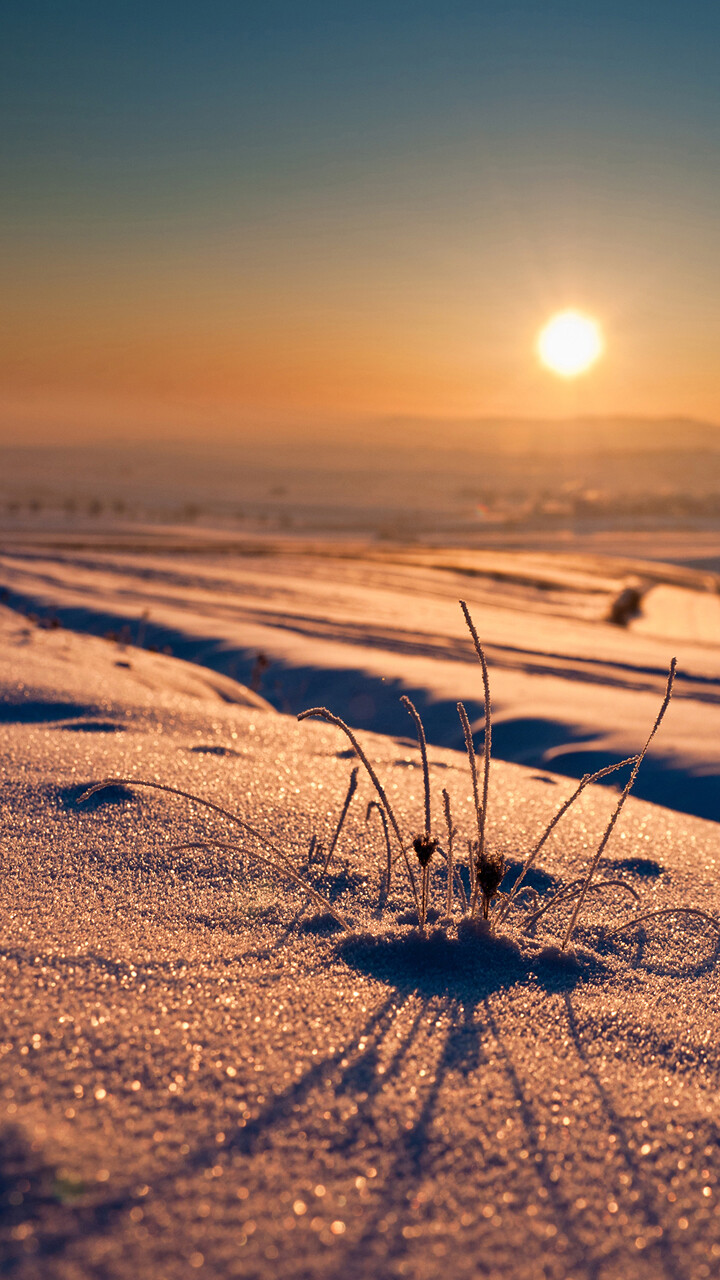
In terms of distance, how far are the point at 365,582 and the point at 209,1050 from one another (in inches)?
397

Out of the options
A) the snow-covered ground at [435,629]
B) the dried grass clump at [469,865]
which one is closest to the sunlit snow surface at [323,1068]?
the dried grass clump at [469,865]

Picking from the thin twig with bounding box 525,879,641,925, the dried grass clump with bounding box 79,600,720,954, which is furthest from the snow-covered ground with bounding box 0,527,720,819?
the thin twig with bounding box 525,879,641,925

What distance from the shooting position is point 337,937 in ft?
4.72

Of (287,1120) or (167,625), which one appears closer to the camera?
(287,1120)

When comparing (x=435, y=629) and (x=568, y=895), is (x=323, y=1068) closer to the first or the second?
(x=568, y=895)

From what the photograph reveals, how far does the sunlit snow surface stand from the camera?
83 centimetres

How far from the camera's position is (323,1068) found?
1076 millimetres

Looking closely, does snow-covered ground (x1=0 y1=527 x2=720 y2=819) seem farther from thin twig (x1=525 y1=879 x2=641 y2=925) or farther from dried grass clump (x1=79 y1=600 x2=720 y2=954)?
thin twig (x1=525 y1=879 x2=641 y2=925)

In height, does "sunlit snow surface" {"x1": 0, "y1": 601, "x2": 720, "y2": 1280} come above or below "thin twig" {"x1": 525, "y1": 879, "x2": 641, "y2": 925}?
below

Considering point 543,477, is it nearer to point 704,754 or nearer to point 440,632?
point 440,632

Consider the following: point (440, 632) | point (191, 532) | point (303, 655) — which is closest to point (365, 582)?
point (440, 632)

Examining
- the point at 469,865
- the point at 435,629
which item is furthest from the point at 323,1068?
the point at 435,629

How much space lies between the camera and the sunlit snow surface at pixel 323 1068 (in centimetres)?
83

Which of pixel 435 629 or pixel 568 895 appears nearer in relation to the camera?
pixel 568 895
